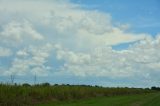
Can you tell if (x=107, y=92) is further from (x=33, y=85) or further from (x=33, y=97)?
(x=33, y=97)

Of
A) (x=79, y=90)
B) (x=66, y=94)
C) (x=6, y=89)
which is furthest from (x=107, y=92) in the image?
(x=6, y=89)

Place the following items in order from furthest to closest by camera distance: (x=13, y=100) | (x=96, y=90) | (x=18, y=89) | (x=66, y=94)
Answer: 1. (x=96, y=90)
2. (x=66, y=94)
3. (x=18, y=89)
4. (x=13, y=100)

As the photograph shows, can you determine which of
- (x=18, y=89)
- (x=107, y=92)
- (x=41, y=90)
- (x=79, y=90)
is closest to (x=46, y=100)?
(x=41, y=90)

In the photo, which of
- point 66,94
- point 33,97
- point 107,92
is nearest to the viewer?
point 33,97

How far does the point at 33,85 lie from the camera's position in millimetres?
49156

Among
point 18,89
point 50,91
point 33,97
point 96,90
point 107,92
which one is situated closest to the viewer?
point 18,89

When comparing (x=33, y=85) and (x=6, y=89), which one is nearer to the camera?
(x=6, y=89)

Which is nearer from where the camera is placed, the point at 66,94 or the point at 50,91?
the point at 50,91

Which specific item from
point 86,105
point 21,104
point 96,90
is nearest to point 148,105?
point 86,105

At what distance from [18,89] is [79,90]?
58.3ft

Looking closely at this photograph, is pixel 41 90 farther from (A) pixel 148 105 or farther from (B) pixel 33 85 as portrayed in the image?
(A) pixel 148 105

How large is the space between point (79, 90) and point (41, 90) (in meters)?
12.6

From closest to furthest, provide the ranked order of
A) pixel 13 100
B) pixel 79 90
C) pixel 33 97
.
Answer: pixel 13 100 < pixel 33 97 < pixel 79 90

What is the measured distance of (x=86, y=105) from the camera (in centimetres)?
4003
